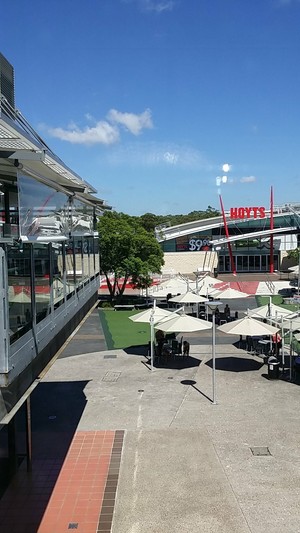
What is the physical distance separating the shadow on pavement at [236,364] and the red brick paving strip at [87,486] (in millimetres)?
7390

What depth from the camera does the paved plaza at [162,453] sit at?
877 cm

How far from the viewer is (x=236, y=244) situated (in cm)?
6278

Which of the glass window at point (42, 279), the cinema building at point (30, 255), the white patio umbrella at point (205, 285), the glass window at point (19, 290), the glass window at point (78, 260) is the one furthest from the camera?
the white patio umbrella at point (205, 285)

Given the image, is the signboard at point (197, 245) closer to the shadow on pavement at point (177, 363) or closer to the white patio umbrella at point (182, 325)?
the shadow on pavement at point (177, 363)

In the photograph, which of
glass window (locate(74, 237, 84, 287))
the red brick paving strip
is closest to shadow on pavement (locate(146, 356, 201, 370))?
the red brick paving strip

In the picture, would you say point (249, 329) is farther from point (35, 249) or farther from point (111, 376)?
point (35, 249)

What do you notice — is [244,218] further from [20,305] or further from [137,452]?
[20,305]

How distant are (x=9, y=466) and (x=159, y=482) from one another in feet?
11.8

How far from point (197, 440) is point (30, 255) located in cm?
859

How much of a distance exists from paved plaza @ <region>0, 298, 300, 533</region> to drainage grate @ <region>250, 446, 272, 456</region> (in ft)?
0.08

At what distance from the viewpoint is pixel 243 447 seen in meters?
11.6

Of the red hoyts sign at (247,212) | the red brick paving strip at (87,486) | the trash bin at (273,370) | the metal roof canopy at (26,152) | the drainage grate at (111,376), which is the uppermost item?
the red hoyts sign at (247,212)

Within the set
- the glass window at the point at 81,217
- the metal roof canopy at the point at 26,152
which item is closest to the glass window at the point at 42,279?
the metal roof canopy at the point at 26,152

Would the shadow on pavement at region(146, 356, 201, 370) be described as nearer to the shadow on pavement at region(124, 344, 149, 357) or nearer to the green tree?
the shadow on pavement at region(124, 344, 149, 357)
